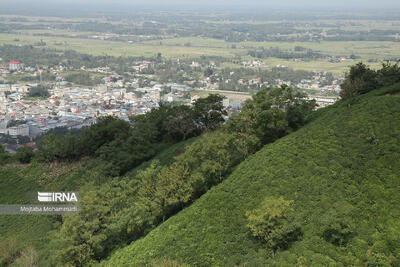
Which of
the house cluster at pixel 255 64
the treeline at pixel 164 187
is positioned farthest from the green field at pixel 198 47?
the treeline at pixel 164 187

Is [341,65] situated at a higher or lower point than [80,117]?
higher

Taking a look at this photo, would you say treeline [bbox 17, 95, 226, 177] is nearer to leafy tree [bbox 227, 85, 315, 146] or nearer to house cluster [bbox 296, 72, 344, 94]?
leafy tree [bbox 227, 85, 315, 146]

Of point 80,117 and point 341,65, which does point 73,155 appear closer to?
point 80,117

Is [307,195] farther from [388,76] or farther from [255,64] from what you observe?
[255,64]

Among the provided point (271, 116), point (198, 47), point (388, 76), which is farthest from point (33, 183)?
point (198, 47)

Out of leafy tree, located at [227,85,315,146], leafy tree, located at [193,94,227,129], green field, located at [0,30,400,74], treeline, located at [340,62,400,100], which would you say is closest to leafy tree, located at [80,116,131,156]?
leafy tree, located at [193,94,227,129]

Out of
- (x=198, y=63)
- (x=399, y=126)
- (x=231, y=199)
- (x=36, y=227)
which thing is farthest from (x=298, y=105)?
(x=198, y=63)
